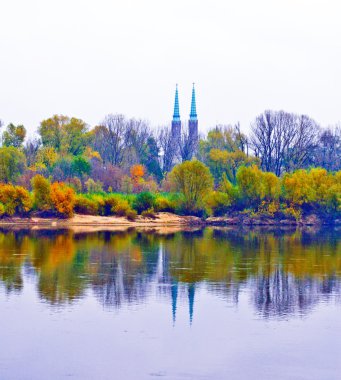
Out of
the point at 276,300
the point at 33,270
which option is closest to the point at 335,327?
the point at 276,300

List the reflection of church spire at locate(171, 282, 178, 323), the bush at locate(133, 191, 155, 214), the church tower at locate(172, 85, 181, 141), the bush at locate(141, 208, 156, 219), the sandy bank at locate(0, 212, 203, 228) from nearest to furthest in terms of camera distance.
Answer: the reflection of church spire at locate(171, 282, 178, 323) → the sandy bank at locate(0, 212, 203, 228) → the bush at locate(133, 191, 155, 214) → the bush at locate(141, 208, 156, 219) → the church tower at locate(172, 85, 181, 141)

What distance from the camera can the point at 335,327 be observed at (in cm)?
2223

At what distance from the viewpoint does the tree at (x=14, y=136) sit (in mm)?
96000

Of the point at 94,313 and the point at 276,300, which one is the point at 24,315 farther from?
the point at 276,300

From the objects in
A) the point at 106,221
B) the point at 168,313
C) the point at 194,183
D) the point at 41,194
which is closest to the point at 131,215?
the point at 106,221

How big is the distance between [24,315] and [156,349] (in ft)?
16.6

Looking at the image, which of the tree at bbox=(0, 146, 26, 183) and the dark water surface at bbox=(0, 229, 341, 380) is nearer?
the dark water surface at bbox=(0, 229, 341, 380)

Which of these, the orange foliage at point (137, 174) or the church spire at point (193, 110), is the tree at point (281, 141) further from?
the church spire at point (193, 110)

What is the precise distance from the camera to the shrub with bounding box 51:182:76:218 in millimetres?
62312

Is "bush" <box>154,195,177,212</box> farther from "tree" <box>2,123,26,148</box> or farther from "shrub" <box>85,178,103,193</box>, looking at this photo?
"tree" <box>2,123,26,148</box>

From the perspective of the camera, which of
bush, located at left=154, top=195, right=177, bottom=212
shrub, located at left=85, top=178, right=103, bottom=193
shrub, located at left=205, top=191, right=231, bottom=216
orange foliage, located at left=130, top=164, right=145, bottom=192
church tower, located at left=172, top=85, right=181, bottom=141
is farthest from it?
church tower, located at left=172, top=85, right=181, bottom=141

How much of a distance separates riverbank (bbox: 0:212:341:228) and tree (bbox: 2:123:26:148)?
3330cm

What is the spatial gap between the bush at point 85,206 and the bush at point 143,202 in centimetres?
341

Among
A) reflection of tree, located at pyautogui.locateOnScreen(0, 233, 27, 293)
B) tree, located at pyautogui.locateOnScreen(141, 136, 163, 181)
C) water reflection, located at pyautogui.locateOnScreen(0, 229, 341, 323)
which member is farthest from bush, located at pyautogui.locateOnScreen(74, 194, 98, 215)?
tree, located at pyautogui.locateOnScreen(141, 136, 163, 181)
